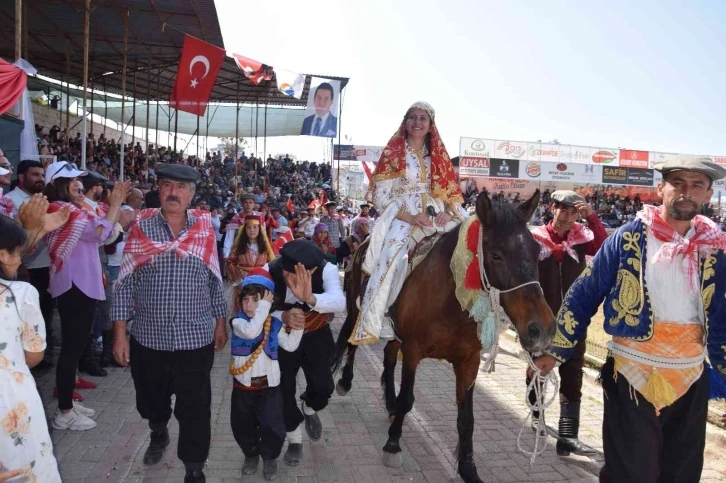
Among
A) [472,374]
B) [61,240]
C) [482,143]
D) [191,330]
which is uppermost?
[482,143]

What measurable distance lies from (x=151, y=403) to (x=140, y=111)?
29255mm

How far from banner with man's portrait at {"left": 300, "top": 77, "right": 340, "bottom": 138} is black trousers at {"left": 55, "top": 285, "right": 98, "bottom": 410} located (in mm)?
13692

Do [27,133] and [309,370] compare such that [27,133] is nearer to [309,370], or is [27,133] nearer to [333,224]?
[333,224]

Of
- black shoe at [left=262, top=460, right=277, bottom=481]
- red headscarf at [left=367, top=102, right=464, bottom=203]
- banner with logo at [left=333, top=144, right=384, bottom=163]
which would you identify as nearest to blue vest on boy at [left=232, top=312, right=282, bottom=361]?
black shoe at [left=262, top=460, right=277, bottom=481]

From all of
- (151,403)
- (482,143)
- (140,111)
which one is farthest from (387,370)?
(482,143)

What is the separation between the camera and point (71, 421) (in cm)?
446

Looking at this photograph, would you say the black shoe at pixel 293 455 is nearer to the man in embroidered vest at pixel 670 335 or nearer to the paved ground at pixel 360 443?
the paved ground at pixel 360 443

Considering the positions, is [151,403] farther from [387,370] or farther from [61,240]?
[387,370]

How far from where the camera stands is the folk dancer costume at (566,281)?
4.41 metres

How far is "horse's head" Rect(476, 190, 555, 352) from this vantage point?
122 inches

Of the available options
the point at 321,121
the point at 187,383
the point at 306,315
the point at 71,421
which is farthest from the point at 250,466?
the point at 321,121

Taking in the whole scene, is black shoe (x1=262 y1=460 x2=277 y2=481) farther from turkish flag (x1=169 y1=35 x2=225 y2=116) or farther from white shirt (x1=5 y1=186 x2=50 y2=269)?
turkish flag (x1=169 y1=35 x2=225 y2=116)

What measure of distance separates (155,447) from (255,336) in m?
1.21

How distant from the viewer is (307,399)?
4289 millimetres
